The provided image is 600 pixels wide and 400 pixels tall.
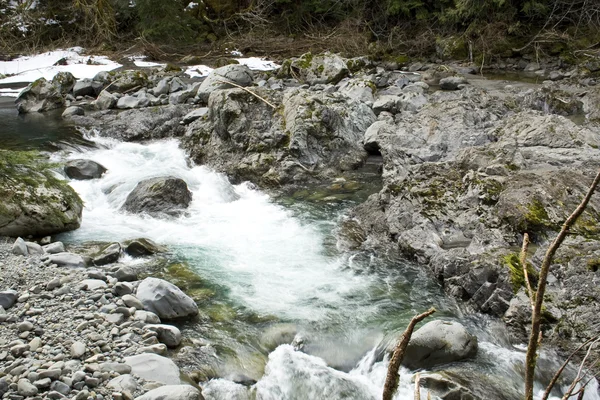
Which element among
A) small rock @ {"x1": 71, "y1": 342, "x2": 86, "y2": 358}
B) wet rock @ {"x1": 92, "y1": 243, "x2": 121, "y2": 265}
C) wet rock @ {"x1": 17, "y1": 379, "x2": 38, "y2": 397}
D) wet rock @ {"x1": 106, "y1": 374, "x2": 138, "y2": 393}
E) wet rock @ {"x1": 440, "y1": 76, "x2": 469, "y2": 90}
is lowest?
wet rock @ {"x1": 440, "y1": 76, "x2": 469, "y2": 90}

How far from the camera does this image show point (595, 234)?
17.2ft

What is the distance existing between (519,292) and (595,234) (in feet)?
3.77

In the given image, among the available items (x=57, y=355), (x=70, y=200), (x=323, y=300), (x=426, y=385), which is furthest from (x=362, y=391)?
(x=70, y=200)

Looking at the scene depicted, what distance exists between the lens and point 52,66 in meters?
17.7

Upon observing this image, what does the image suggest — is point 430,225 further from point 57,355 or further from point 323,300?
point 57,355

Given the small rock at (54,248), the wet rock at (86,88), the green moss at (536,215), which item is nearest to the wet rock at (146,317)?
the small rock at (54,248)

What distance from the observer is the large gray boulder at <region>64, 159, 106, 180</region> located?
855 cm

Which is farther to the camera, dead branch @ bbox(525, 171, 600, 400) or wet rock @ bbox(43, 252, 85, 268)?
wet rock @ bbox(43, 252, 85, 268)

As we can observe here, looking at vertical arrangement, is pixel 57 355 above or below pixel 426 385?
above

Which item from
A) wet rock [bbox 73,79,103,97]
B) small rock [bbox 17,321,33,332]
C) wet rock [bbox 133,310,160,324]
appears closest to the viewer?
small rock [bbox 17,321,33,332]

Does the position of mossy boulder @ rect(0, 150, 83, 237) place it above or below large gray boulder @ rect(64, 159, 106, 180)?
above

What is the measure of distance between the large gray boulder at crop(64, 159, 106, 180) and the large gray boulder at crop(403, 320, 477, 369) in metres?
6.30

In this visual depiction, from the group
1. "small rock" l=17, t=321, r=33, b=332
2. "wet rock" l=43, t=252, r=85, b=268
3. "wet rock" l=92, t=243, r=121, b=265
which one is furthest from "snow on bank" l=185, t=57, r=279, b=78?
"small rock" l=17, t=321, r=33, b=332

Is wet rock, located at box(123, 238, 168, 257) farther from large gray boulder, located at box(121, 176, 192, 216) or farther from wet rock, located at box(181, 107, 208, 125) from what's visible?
wet rock, located at box(181, 107, 208, 125)
